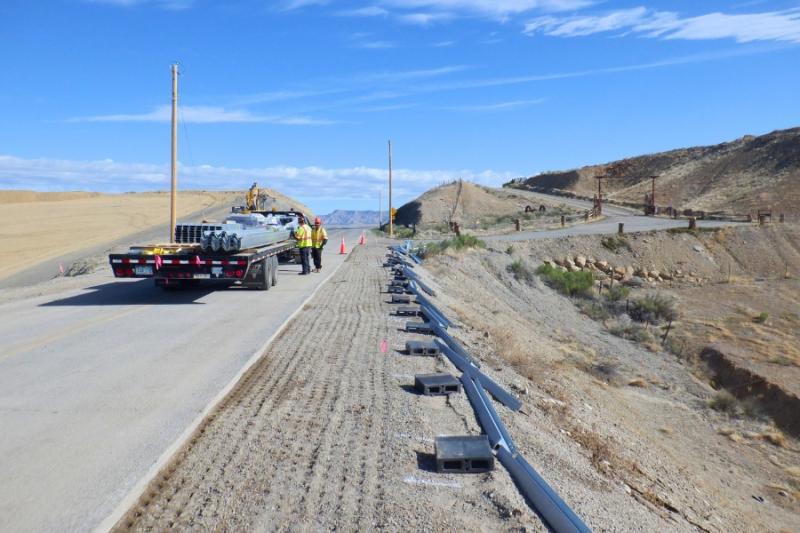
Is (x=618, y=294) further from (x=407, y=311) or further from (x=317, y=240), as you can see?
(x=407, y=311)

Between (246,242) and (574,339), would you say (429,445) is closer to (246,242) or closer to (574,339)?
(246,242)

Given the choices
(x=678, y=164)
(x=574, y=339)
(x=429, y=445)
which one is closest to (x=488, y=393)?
(x=429, y=445)

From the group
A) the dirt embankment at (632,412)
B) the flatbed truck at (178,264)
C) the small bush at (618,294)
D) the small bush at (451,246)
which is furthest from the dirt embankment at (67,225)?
the small bush at (618,294)

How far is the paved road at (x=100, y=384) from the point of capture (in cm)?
545

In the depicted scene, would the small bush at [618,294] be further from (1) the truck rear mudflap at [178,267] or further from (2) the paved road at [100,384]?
(1) the truck rear mudflap at [178,267]

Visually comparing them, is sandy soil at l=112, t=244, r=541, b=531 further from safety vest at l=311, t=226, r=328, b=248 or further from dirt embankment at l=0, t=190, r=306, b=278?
dirt embankment at l=0, t=190, r=306, b=278

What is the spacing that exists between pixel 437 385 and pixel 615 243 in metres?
36.8

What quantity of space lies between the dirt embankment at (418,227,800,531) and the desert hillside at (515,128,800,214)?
162 feet

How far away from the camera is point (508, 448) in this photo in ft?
20.8

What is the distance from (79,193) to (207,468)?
403 ft

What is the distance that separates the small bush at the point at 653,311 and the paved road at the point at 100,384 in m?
16.3

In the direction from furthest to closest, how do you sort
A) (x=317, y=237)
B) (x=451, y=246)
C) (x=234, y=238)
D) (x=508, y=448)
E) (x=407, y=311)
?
(x=451, y=246) < (x=317, y=237) < (x=234, y=238) < (x=407, y=311) < (x=508, y=448)

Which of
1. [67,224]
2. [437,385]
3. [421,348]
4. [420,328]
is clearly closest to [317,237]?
[420,328]

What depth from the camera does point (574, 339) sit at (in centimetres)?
2208
